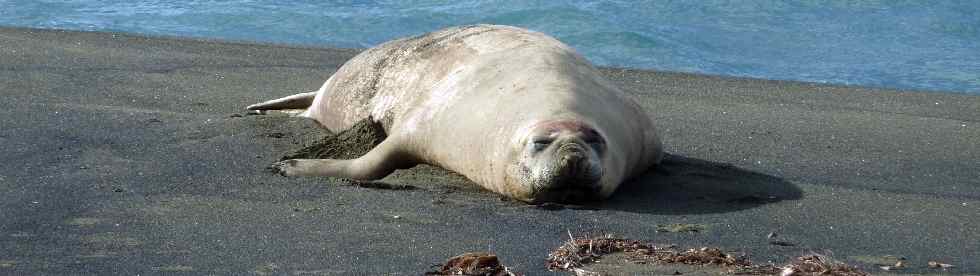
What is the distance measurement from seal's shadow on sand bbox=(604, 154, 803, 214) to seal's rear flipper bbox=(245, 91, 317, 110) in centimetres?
213

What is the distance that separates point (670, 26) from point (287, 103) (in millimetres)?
8361

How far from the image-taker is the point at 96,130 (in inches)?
224

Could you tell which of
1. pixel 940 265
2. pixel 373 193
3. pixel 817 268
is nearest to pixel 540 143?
pixel 373 193

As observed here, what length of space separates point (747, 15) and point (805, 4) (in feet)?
3.50

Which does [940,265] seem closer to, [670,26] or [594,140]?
A: [594,140]

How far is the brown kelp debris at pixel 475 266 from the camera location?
11.2 ft

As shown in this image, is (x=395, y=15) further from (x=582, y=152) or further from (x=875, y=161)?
(x=582, y=152)

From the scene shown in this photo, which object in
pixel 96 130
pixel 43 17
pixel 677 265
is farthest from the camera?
pixel 43 17

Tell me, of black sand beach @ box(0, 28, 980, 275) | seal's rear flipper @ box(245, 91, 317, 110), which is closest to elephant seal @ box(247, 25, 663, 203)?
black sand beach @ box(0, 28, 980, 275)

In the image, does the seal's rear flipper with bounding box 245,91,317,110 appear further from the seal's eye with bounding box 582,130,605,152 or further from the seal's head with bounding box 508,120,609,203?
the seal's eye with bounding box 582,130,605,152

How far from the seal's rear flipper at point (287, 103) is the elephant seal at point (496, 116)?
1.58 ft

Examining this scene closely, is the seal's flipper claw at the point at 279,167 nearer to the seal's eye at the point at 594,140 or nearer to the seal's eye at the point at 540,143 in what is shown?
the seal's eye at the point at 540,143

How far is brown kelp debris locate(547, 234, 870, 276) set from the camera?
139 inches

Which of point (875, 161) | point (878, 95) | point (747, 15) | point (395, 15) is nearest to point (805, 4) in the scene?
point (747, 15)
